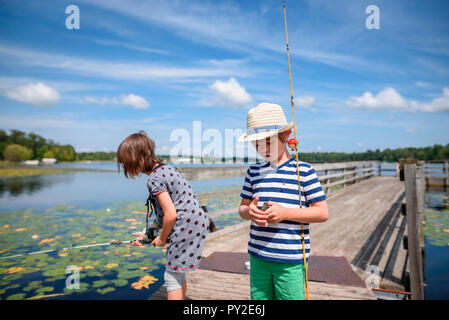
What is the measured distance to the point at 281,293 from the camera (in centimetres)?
146

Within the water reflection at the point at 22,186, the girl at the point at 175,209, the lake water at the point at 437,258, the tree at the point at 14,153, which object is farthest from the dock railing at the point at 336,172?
the tree at the point at 14,153

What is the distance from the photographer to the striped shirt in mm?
1451

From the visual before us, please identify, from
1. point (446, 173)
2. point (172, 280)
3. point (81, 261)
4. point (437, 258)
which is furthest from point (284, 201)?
point (446, 173)

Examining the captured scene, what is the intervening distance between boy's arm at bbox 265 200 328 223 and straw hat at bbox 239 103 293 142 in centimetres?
38

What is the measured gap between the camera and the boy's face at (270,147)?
1.51m

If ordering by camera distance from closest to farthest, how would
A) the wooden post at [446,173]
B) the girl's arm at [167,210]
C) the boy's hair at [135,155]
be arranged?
1. the girl's arm at [167,210]
2. the boy's hair at [135,155]
3. the wooden post at [446,173]

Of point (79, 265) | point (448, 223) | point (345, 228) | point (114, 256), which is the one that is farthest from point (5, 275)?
point (448, 223)

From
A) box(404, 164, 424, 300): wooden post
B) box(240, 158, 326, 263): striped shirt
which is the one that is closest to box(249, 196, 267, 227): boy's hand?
box(240, 158, 326, 263): striped shirt

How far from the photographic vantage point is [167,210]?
1.72 metres

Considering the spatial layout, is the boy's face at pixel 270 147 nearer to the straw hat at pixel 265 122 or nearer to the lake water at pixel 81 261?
the straw hat at pixel 265 122

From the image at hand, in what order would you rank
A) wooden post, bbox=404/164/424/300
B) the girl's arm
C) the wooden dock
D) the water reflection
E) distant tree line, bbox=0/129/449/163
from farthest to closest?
distant tree line, bbox=0/129/449/163 → the water reflection → wooden post, bbox=404/164/424/300 → the wooden dock → the girl's arm

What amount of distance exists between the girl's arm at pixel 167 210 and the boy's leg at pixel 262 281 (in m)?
0.57

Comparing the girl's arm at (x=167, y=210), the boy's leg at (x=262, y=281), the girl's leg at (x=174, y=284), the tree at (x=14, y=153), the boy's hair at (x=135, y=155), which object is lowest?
the girl's leg at (x=174, y=284)

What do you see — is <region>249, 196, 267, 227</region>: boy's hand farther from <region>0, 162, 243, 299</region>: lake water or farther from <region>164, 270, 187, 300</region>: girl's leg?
<region>0, 162, 243, 299</region>: lake water
